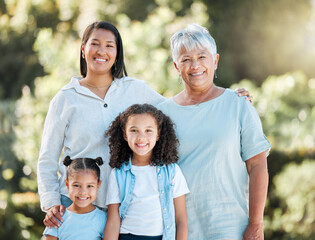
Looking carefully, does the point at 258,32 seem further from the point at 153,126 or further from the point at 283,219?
the point at 153,126

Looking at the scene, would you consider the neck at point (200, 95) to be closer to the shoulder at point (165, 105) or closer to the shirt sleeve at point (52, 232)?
the shoulder at point (165, 105)

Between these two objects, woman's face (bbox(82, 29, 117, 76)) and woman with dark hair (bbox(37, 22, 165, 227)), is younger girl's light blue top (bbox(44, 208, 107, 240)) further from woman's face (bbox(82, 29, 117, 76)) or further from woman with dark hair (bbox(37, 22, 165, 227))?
woman's face (bbox(82, 29, 117, 76))

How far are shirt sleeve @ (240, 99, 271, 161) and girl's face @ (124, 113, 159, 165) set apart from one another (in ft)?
1.60

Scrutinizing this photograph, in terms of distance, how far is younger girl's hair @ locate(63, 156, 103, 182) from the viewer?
2.53 metres

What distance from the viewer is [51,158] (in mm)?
2680

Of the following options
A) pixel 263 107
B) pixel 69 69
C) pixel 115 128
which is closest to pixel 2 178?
pixel 69 69

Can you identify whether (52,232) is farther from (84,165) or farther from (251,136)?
(251,136)

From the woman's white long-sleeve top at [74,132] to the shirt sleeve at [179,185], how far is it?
41 centimetres

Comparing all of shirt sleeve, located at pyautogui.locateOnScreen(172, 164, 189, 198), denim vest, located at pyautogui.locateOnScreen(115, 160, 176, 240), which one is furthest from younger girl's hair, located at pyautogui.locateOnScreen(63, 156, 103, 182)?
shirt sleeve, located at pyautogui.locateOnScreen(172, 164, 189, 198)

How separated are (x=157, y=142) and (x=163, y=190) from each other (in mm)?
306

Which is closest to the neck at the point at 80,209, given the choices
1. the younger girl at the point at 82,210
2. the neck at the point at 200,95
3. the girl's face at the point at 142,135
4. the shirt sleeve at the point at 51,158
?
the younger girl at the point at 82,210

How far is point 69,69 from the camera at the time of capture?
225 inches

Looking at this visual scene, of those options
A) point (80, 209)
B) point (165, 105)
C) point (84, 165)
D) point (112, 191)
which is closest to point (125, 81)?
point (165, 105)

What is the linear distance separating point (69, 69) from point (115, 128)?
332 centimetres
